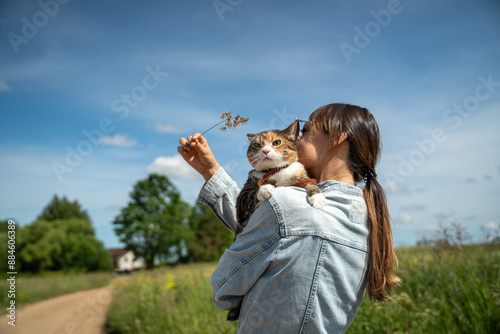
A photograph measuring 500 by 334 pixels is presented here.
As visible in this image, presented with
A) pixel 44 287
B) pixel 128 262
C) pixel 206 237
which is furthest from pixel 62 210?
pixel 44 287

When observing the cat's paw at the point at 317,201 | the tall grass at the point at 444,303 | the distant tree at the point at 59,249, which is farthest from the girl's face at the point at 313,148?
the distant tree at the point at 59,249

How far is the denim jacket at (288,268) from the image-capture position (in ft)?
5.30

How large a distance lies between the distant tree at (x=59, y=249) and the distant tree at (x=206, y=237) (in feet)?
26.3

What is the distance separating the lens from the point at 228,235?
34875mm

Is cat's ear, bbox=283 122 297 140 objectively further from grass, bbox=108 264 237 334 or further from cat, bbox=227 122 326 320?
grass, bbox=108 264 237 334

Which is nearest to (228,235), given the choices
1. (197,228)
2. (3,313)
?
(197,228)

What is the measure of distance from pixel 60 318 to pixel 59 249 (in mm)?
18547

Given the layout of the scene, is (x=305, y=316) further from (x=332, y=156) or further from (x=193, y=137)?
(x=193, y=137)

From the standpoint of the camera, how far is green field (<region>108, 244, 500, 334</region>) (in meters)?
3.72

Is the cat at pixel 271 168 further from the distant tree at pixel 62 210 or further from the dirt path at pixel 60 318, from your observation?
the distant tree at pixel 62 210

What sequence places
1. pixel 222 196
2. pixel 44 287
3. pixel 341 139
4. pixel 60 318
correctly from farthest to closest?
pixel 44 287 → pixel 60 318 → pixel 222 196 → pixel 341 139

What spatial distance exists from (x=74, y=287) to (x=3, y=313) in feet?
25.7

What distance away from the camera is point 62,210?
44500 millimetres

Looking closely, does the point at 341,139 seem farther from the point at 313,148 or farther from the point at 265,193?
the point at 265,193
